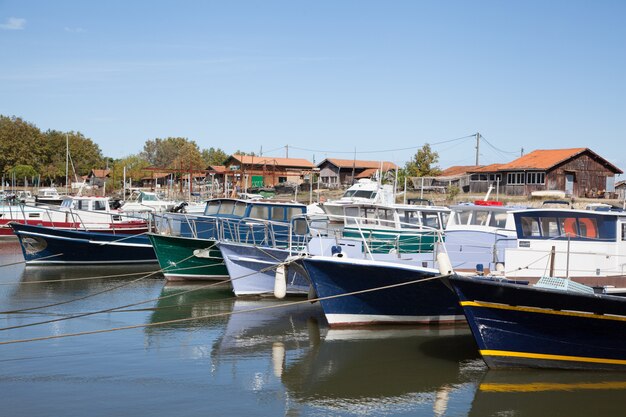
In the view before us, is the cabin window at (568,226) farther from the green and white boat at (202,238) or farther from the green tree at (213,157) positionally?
the green tree at (213,157)

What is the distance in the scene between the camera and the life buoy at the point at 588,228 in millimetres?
14195

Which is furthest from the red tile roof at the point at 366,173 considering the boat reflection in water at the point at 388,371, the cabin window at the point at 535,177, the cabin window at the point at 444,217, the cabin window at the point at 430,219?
the boat reflection in water at the point at 388,371

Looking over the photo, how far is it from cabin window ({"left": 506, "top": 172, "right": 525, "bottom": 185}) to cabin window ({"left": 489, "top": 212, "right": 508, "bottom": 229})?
3414cm

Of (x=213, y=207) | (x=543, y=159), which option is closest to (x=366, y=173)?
(x=543, y=159)

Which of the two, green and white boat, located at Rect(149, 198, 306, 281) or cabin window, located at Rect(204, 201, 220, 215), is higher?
cabin window, located at Rect(204, 201, 220, 215)

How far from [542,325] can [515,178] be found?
131 feet

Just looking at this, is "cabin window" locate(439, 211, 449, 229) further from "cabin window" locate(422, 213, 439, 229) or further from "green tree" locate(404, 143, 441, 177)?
"green tree" locate(404, 143, 441, 177)

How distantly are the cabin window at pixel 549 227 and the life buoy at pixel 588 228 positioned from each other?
519 millimetres

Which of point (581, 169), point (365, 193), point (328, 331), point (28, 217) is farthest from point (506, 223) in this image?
point (581, 169)

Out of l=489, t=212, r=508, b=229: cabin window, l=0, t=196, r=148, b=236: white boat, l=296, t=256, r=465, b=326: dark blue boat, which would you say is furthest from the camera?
l=0, t=196, r=148, b=236: white boat

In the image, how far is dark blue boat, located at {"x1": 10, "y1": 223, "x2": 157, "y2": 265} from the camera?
26042mm

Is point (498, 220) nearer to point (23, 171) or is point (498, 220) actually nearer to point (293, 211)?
point (293, 211)

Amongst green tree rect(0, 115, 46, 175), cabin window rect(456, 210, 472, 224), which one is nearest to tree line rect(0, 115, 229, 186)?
green tree rect(0, 115, 46, 175)

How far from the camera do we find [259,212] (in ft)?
74.7
